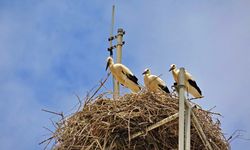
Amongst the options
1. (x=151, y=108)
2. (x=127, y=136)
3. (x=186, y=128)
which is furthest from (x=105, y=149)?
(x=186, y=128)

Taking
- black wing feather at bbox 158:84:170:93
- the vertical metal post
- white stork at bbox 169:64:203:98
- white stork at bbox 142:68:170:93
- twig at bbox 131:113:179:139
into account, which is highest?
the vertical metal post

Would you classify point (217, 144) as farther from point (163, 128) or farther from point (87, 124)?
point (87, 124)

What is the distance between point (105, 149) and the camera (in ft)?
21.3

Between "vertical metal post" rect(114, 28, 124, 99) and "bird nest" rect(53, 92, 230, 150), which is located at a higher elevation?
"vertical metal post" rect(114, 28, 124, 99)

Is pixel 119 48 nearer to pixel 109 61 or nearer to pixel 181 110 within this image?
pixel 109 61

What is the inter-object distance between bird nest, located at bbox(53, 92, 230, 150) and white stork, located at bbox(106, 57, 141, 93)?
192 centimetres

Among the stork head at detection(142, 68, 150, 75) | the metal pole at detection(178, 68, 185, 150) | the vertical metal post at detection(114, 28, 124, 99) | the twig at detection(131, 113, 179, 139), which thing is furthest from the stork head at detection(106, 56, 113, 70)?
the metal pole at detection(178, 68, 185, 150)

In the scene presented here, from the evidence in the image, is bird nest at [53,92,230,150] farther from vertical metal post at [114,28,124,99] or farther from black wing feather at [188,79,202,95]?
vertical metal post at [114,28,124,99]

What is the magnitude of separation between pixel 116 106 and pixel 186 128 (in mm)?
1432

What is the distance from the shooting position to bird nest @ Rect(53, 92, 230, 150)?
6.49 metres

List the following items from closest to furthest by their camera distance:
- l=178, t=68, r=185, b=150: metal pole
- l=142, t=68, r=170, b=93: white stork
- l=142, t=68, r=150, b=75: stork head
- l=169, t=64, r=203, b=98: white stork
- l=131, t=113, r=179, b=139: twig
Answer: l=178, t=68, r=185, b=150: metal pole
l=131, t=113, r=179, b=139: twig
l=142, t=68, r=170, b=93: white stork
l=169, t=64, r=203, b=98: white stork
l=142, t=68, r=150, b=75: stork head

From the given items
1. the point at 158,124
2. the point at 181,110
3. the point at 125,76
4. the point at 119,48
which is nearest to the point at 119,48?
the point at 119,48

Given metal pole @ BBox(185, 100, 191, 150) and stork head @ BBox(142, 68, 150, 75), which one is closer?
metal pole @ BBox(185, 100, 191, 150)

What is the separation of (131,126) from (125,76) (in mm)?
2633
